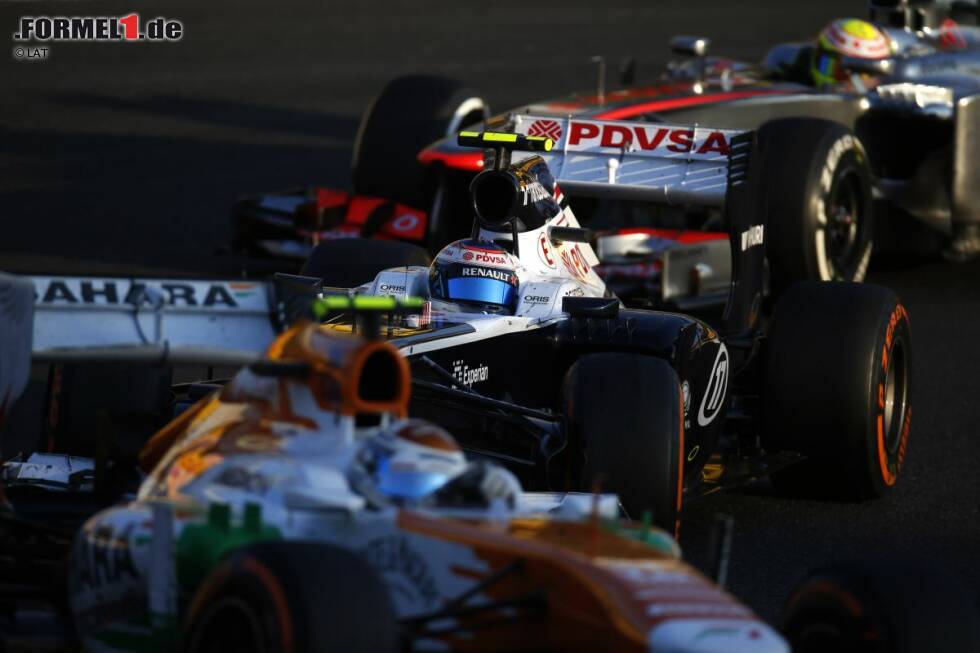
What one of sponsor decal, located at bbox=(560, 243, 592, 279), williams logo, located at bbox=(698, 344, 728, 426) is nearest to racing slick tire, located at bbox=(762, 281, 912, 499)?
williams logo, located at bbox=(698, 344, 728, 426)

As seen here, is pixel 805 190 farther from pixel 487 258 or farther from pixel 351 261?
pixel 487 258

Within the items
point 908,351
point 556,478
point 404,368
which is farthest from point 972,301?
point 404,368

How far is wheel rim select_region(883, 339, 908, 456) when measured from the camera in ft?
29.4

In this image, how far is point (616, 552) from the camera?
5020 millimetres

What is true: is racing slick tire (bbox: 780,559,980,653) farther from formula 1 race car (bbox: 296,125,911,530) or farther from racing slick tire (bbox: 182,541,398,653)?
formula 1 race car (bbox: 296,125,911,530)

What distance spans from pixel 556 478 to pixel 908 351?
2464 millimetres

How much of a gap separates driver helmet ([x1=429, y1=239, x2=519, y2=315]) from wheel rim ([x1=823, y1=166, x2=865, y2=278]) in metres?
3.35

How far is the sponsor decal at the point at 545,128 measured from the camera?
10.6 m

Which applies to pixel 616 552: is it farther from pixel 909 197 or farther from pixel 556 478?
pixel 909 197

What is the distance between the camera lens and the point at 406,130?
43.2 ft

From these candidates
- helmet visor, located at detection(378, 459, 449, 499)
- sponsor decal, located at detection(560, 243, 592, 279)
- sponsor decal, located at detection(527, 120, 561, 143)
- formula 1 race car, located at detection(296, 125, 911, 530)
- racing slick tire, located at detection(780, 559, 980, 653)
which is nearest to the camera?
racing slick tire, located at detection(780, 559, 980, 653)

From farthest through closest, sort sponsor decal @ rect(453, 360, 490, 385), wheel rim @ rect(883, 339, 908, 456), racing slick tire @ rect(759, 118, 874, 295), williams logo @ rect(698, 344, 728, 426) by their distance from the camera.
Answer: racing slick tire @ rect(759, 118, 874, 295), wheel rim @ rect(883, 339, 908, 456), williams logo @ rect(698, 344, 728, 426), sponsor decal @ rect(453, 360, 490, 385)

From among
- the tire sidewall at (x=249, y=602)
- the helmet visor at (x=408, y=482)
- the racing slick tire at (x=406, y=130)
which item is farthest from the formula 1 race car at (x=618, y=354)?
the racing slick tire at (x=406, y=130)

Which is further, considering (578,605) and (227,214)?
(227,214)
